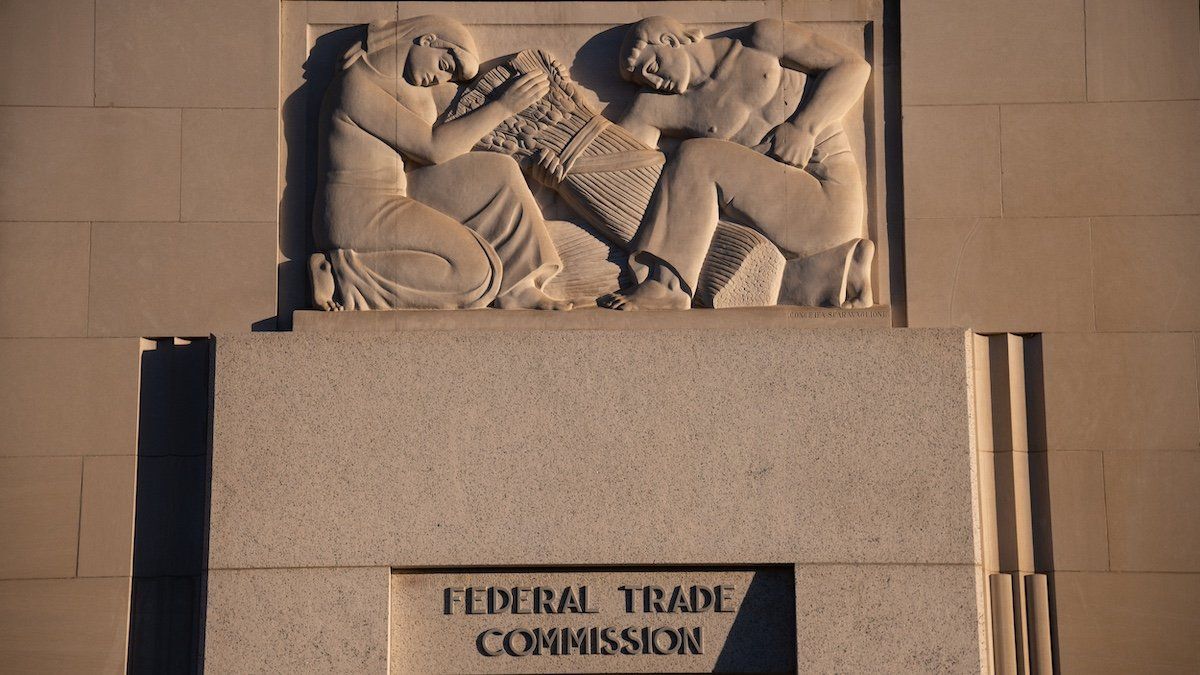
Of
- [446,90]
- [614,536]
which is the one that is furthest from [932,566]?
[446,90]

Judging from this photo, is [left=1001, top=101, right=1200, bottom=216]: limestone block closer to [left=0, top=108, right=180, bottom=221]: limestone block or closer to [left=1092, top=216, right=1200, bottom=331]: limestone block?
[left=1092, top=216, right=1200, bottom=331]: limestone block

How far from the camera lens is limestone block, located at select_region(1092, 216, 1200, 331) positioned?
10406 mm

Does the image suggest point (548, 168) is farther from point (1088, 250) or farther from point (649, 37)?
point (1088, 250)

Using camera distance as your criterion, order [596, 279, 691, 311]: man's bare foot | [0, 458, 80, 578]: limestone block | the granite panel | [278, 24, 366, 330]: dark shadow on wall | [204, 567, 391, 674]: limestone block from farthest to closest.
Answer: [278, 24, 366, 330]: dark shadow on wall → [596, 279, 691, 311]: man's bare foot → [0, 458, 80, 578]: limestone block → the granite panel → [204, 567, 391, 674]: limestone block

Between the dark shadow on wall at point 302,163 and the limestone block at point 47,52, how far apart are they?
4.56 feet

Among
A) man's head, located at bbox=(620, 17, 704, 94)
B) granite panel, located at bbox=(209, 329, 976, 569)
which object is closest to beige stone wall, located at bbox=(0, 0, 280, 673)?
granite panel, located at bbox=(209, 329, 976, 569)

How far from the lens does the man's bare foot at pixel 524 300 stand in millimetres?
10375

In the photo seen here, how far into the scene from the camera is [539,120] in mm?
10656

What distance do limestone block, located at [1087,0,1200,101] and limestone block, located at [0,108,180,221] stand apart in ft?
20.6

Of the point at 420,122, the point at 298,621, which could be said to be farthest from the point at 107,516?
the point at 420,122

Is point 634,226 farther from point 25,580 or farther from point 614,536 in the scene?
point 25,580

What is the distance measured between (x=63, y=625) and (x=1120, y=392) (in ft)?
22.8

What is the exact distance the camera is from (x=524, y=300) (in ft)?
34.1

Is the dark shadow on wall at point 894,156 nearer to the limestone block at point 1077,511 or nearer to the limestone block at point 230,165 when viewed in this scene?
the limestone block at point 1077,511
